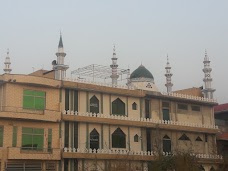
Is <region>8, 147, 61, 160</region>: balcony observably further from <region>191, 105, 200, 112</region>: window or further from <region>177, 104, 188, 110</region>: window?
<region>191, 105, 200, 112</region>: window

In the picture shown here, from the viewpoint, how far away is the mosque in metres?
25.5

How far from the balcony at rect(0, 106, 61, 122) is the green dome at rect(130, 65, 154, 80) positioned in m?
9.25

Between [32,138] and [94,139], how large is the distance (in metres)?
4.57

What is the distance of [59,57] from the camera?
3036cm

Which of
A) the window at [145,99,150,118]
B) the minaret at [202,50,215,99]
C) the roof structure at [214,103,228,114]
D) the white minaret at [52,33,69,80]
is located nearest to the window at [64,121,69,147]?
the white minaret at [52,33,69,80]

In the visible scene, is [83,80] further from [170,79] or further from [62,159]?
[170,79]

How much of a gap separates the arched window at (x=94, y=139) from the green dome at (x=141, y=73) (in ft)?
23.4

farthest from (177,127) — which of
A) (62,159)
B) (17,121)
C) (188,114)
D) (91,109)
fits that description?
(17,121)

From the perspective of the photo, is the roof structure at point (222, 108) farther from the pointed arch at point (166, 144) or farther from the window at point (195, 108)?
the pointed arch at point (166, 144)

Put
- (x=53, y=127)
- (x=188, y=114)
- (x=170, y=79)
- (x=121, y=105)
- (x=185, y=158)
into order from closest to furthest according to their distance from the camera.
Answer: (x=185, y=158), (x=53, y=127), (x=121, y=105), (x=188, y=114), (x=170, y=79)

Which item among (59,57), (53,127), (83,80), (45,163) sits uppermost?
(59,57)

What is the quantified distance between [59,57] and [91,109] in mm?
4504

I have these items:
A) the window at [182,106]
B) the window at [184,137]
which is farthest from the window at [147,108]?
the window at [184,137]

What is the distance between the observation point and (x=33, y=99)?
2650 centimetres
